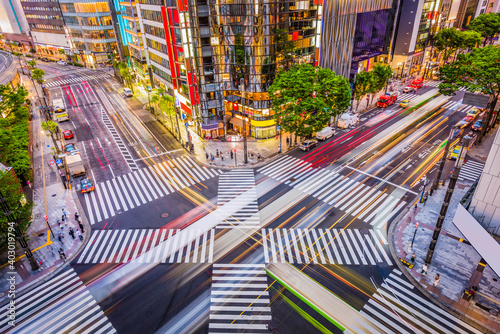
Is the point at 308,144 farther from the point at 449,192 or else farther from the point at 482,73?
the point at 449,192

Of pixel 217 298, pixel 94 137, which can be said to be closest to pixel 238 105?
pixel 94 137

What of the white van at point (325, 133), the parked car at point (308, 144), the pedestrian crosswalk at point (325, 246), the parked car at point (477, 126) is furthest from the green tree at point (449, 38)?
the pedestrian crosswalk at point (325, 246)

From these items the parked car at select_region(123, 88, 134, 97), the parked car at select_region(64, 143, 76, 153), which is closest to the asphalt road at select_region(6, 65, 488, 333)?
the parked car at select_region(64, 143, 76, 153)

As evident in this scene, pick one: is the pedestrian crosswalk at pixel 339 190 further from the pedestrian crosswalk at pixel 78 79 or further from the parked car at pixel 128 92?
the pedestrian crosswalk at pixel 78 79

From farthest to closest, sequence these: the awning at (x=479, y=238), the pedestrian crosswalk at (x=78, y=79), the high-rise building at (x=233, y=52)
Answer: the pedestrian crosswalk at (x=78, y=79) < the high-rise building at (x=233, y=52) < the awning at (x=479, y=238)

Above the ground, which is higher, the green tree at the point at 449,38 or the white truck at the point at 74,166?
the green tree at the point at 449,38
